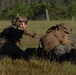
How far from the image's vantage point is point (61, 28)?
27.8 feet

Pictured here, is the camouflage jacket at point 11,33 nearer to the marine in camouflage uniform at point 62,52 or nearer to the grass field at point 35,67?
the grass field at point 35,67

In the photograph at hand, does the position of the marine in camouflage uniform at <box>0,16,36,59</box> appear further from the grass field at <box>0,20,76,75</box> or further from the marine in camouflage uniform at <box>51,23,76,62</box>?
the marine in camouflage uniform at <box>51,23,76,62</box>

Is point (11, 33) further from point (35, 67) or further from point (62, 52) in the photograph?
point (35, 67)

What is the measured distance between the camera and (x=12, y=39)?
8.58m

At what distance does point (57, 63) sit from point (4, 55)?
1.20 m

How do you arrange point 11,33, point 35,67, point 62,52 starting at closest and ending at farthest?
point 35,67
point 62,52
point 11,33

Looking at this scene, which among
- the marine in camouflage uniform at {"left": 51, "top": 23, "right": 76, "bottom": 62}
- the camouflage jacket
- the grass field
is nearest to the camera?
the grass field

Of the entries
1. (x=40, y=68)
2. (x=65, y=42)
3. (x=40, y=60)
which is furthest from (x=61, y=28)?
(x=40, y=68)

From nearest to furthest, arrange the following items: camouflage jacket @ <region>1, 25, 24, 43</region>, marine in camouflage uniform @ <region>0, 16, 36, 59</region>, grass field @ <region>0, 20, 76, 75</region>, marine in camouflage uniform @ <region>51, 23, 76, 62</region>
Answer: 1. grass field @ <region>0, 20, 76, 75</region>
2. marine in camouflage uniform @ <region>51, 23, 76, 62</region>
3. marine in camouflage uniform @ <region>0, 16, 36, 59</region>
4. camouflage jacket @ <region>1, 25, 24, 43</region>

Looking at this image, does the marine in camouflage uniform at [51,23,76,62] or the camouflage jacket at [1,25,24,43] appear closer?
the marine in camouflage uniform at [51,23,76,62]

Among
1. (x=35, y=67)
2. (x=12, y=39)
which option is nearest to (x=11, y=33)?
(x=12, y=39)

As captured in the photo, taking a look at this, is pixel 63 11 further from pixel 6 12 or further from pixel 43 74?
pixel 43 74

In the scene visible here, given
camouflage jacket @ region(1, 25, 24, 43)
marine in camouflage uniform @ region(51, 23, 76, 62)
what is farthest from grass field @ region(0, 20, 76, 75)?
camouflage jacket @ region(1, 25, 24, 43)

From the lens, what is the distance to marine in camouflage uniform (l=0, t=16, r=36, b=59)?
831 centimetres
